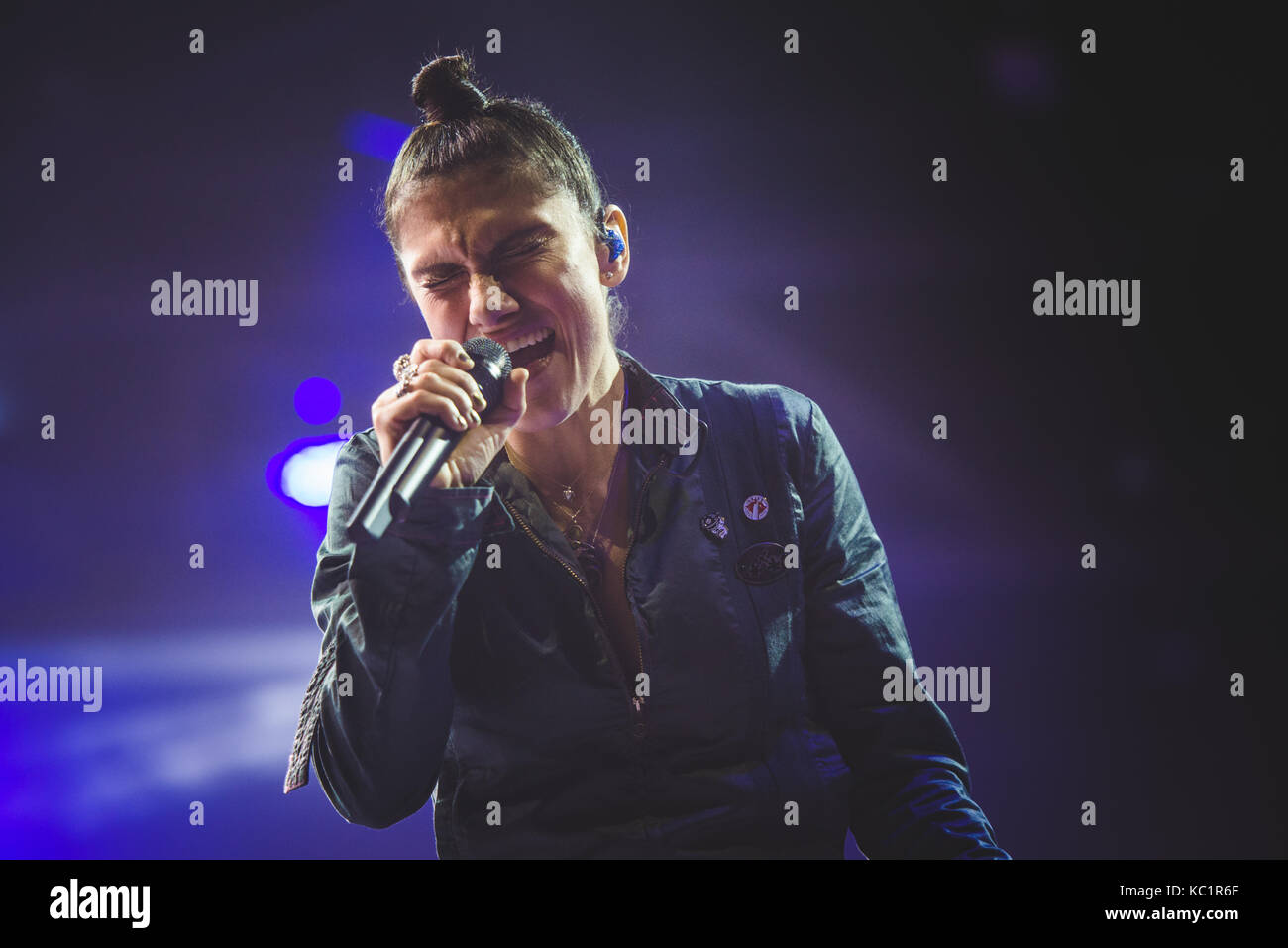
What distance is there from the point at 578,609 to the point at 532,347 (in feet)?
1.42

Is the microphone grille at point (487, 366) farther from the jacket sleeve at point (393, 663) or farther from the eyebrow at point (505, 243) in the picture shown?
the eyebrow at point (505, 243)

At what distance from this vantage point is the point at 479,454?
1.22 metres

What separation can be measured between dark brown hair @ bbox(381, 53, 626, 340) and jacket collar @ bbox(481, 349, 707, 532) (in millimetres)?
275

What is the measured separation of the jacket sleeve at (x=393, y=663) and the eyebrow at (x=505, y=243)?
0.41m

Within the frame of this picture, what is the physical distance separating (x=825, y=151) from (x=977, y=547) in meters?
1.07

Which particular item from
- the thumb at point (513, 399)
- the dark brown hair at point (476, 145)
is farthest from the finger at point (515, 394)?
the dark brown hair at point (476, 145)

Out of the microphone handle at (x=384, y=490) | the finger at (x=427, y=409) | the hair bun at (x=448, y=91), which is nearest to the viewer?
the microphone handle at (x=384, y=490)

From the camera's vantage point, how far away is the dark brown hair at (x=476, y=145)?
54.7 inches

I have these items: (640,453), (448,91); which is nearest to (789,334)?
(640,453)

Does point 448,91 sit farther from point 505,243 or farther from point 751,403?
point 751,403

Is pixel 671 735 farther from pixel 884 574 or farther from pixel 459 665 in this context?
pixel 884 574

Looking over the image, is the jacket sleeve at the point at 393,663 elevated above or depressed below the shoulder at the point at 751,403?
below

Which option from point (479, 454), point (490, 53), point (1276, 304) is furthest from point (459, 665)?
point (1276, 304)

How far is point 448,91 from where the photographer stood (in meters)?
1.46
